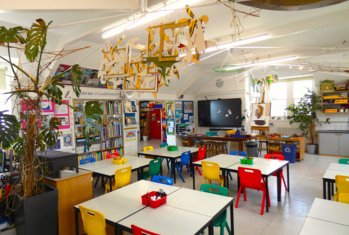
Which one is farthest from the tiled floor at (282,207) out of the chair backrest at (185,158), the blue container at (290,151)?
the blue container at (290,151)

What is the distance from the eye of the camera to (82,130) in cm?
641

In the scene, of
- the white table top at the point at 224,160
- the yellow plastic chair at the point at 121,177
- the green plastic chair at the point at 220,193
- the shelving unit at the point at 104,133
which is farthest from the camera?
the shelving unit at the point at 104,133

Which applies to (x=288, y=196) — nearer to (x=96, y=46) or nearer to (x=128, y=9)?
(x=128, y=9)

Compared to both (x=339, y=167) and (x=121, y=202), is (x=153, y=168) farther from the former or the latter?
(x=339, y=167)

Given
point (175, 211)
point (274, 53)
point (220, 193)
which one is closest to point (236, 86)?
point (274, 53)

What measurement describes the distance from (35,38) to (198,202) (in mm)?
2449

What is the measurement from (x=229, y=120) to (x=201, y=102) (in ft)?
5.20

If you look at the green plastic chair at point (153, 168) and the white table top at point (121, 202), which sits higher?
the white table top at point (121, 202)

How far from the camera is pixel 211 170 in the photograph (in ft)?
14.3

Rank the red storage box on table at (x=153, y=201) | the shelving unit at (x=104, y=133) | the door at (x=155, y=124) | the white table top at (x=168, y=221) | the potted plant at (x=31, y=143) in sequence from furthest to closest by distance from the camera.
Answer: the door at (x=155, y=124)
the shelving unit at (x=104, y=133)
the red storage box on table at (x=153, y=201)
the potted plant at (x=31, y=143)
the white table top at (x=168, y=221)

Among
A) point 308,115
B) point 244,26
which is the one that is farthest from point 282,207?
point 308,115

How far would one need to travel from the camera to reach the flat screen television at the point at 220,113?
9.62 m

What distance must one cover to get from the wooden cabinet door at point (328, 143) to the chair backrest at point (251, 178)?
607 centimetres

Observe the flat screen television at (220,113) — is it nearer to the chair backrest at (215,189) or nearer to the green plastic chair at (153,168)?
the green plastic chair at (153,168)
